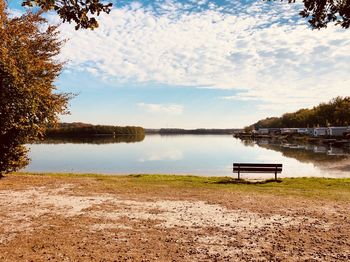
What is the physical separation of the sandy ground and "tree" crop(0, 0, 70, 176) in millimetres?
5056

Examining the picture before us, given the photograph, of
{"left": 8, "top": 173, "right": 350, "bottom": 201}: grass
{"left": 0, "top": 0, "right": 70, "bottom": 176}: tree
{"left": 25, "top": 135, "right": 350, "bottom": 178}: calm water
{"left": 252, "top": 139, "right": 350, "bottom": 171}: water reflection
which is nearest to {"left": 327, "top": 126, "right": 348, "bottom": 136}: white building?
{"left": 252, "top": 139, "right": 350, "bottom": 171}: water reflection

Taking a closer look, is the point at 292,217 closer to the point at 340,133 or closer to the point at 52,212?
the point at 52,212

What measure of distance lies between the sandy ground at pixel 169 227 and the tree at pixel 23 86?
5.06m

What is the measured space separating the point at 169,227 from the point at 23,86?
1279cm

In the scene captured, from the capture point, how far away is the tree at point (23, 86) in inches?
748

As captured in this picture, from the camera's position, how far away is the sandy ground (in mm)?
8586

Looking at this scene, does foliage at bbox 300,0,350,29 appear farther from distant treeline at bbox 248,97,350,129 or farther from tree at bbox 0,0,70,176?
distant treeline at bbox 248,97,350,129

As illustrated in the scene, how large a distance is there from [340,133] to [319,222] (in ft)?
374

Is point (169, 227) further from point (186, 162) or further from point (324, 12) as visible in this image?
point (186, 162)

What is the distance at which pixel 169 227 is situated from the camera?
1084 centimetres

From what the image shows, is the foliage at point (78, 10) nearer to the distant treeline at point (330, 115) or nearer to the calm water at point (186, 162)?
the calm water at point (186, 162)

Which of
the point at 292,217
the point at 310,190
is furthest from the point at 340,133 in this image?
the point at 292,217

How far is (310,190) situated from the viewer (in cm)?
1861

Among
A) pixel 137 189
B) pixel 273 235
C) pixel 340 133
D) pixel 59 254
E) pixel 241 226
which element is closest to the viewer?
pixel 59 254
